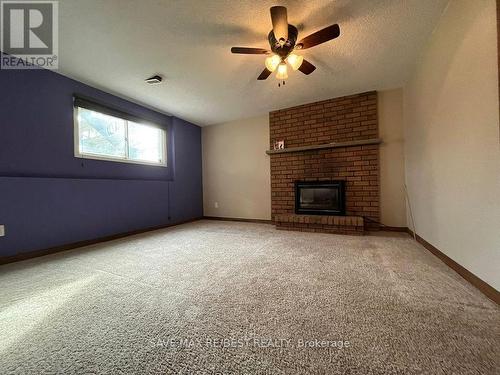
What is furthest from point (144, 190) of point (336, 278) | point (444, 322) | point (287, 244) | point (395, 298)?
point (444, 322)

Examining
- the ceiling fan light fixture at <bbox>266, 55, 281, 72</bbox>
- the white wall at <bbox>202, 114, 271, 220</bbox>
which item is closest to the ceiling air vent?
the ceiling fan light fixture at <bbox>266, 55, 281, 72</bbox>

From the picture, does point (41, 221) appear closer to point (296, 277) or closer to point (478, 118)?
point (296, 277)

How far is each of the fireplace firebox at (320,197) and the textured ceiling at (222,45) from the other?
1.63 meters

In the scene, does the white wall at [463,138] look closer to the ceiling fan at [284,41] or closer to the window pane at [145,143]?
the ceiling fan at [284,41]

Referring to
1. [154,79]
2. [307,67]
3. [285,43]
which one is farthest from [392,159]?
[154,79]

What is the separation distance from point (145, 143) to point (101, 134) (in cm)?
78

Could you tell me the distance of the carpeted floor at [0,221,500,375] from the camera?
0.86 metres

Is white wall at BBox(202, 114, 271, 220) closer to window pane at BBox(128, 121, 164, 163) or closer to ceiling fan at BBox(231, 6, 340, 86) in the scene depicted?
window pane at BBox(128, 121, 164, 163)

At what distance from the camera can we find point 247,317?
45.3 inches

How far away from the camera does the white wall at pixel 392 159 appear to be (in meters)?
3.28

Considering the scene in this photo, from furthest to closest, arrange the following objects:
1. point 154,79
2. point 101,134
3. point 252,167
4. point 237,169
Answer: point 237,169, point 252,167, point 101,134, point 154,79

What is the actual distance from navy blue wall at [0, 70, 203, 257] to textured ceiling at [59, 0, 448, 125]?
434 millimetres

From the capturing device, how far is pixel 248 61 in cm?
244

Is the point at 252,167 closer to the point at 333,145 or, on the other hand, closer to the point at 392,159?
the point at 333,145
